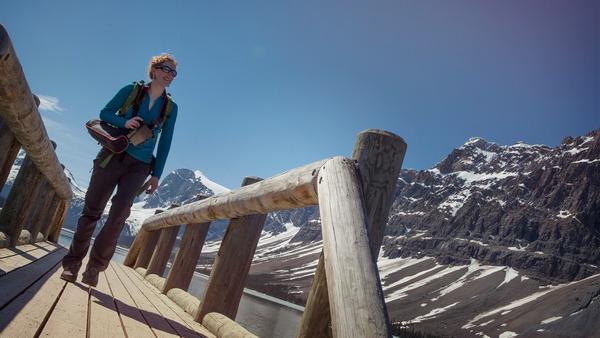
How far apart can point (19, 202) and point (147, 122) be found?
3.19 m

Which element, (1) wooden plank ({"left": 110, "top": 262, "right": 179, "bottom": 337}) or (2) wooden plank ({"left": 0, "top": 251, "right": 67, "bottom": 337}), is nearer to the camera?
(2) wooden plank ({"left": 0, "top": 251, "right": 67, "bottom": 337})

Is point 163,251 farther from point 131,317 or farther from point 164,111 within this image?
point 131,317

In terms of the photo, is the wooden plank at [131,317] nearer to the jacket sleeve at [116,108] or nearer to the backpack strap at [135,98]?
the jacket sleeve at [116,108]

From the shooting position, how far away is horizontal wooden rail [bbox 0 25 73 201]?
2.28 metres

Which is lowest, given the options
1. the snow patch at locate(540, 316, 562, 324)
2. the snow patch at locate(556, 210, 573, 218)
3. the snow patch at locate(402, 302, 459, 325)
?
the snow patch at locate(402, 302, 459, 325)

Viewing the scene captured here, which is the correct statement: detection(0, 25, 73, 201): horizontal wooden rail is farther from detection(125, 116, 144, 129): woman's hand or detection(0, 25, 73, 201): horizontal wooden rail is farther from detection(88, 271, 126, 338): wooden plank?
detection(88, 271, 126, 338): wooden plank

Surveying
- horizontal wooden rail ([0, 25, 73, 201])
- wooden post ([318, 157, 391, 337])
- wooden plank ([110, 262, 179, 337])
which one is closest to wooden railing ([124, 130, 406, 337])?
wooden post ([318, 157, 391, 337])

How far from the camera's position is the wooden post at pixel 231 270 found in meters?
3.99

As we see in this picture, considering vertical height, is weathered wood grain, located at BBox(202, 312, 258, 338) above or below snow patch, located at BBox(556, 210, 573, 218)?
below

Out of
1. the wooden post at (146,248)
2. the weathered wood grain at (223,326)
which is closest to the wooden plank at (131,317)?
the weathered wood grain at (223,326)

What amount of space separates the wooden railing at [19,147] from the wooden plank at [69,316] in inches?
53.6

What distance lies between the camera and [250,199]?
338 centimetres

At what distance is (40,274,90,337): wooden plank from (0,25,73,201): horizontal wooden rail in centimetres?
136

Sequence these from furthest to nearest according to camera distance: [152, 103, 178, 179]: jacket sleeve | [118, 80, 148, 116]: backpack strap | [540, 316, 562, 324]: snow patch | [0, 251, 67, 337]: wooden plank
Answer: [540, 316, 562, 324]: snow patch
[152, 103, 178, 179]: jacket sleeve
[118, 80, 148, 116]: backpack strap
[0, 251, 67, 337]: wooden plank
